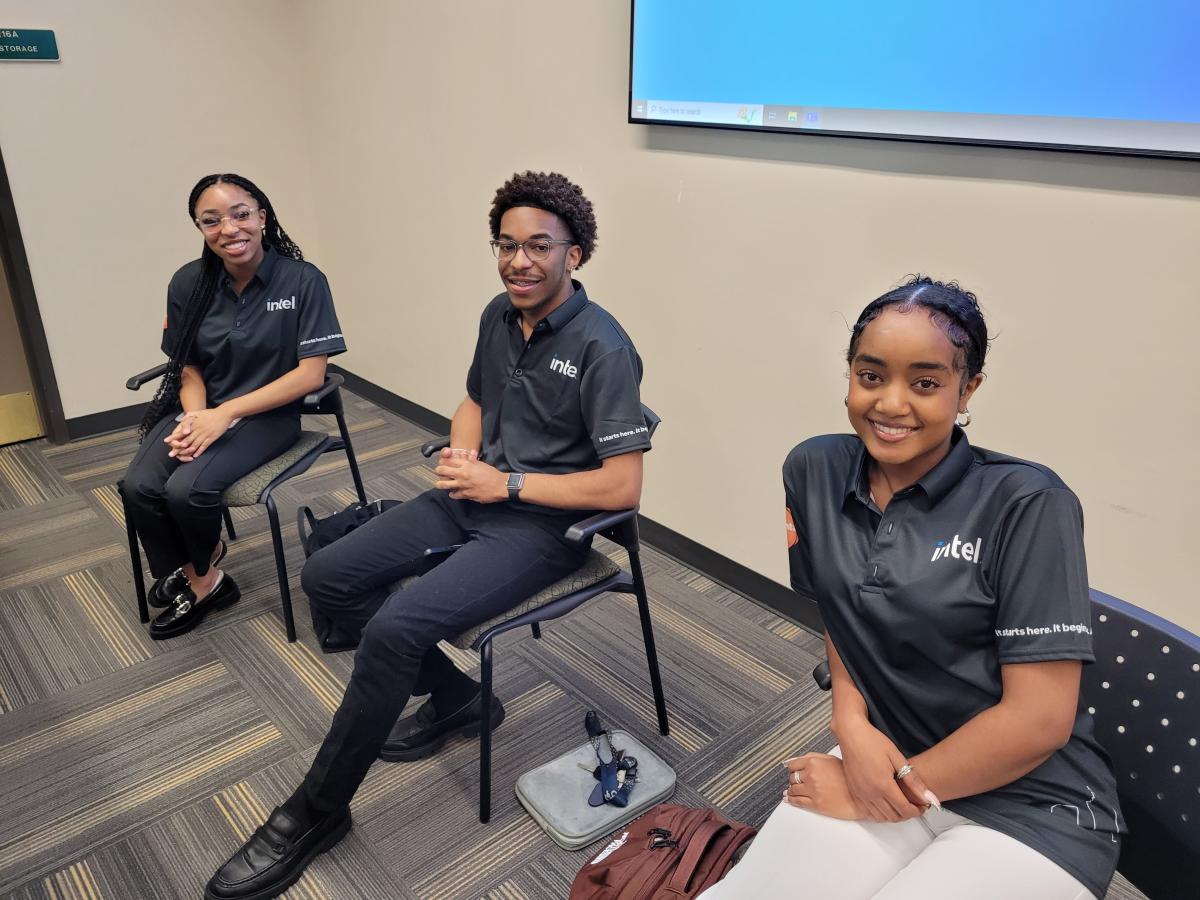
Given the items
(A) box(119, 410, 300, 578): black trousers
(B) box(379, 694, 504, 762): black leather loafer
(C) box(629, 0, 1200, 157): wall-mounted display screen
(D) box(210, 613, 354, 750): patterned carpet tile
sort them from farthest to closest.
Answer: (A) box(119, 410, 300, 578): black trousers, (D) box(210, 613, 354, 750): patterned carpet tile, (B) box(379, 694, 504, 762): black leather loafer, (C) box(629, 0, 1200, 157): wall-mounted display screen

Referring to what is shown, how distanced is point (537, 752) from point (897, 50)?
177 cm

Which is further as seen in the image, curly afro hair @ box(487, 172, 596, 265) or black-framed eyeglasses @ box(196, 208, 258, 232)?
black-framed eyeglasses @ box(196, 208, 258, 232)

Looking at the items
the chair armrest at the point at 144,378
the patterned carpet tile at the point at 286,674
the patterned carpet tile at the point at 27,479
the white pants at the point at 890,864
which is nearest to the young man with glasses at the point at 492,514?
the patterned carpet tile at the point at 286,674

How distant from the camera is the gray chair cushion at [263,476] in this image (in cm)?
229

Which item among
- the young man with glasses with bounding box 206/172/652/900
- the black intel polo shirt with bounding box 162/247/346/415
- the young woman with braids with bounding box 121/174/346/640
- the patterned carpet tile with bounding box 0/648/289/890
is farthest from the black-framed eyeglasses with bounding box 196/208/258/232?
the patterned carpet tile with bounding box 0/648/289/890

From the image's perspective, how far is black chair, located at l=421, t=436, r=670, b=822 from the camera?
169 centimetres

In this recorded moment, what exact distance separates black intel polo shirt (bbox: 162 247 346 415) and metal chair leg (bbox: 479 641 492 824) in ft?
3.78

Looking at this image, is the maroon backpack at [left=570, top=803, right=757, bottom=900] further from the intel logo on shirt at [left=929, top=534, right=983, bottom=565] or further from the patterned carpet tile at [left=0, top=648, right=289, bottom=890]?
the patterned carpet tile at [left=0, top=648, right=289, bottom=890]

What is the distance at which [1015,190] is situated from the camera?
5.86 ft

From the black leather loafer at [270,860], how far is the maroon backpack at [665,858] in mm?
552

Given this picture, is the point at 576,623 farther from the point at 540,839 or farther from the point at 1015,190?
the point at 1015,190

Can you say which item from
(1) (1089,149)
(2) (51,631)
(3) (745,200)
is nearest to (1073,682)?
(1) (1089,149)

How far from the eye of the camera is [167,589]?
8.37 feet

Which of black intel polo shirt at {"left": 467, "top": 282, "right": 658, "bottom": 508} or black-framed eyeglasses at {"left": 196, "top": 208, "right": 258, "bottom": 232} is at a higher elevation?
black-framed eyeglasses at {"left": 196, "top": 208, "right": 258, "bottom": 232}
